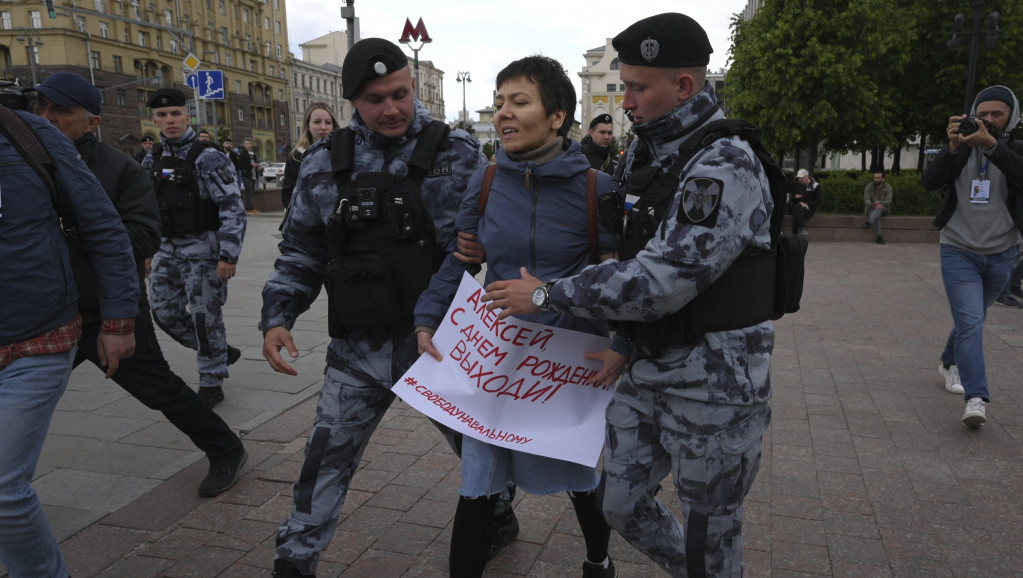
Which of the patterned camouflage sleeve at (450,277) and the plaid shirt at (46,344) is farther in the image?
the patterned camouflage sleeve at (450,277)

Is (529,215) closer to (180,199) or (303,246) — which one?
(303,246)

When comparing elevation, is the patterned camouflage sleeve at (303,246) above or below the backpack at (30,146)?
below

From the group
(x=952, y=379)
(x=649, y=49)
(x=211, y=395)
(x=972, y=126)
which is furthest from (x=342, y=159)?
(x=952, y=379)

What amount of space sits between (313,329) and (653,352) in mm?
5894

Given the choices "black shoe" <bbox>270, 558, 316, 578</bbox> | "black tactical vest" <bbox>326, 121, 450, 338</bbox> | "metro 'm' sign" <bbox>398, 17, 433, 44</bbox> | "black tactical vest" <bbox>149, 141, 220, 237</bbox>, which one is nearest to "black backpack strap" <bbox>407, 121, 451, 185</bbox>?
"black tactical vest" <bbox>326, 121, 450, 338</bbox>

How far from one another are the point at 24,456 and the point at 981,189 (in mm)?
5144

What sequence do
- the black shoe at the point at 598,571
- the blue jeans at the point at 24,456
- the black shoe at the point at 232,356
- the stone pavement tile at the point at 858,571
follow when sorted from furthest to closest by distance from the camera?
the black shoe at the point at 232,356 → the stone pavement tile at the point at 858,571 → the black shoe at the point at 598,571 → the blue jeans at the point at 24,456

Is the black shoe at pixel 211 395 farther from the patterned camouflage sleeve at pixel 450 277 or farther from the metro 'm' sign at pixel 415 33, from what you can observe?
the metro 'm' sign at pixel 415 33

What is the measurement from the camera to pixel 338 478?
108 inches

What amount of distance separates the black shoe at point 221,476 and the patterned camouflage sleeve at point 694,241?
2.50m

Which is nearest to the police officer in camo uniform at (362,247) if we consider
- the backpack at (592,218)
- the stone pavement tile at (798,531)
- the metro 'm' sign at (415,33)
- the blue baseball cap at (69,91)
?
the backpack at (592,218)

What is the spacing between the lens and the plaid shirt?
235 centimetres

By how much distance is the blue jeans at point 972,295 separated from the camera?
4.66 metres

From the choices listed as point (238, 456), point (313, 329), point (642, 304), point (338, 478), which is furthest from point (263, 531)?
point (313, 329)
